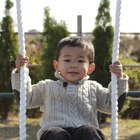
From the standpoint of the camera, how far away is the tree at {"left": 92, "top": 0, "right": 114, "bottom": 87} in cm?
682

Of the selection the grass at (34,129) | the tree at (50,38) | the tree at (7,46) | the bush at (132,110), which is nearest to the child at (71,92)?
the grass at (34,129)

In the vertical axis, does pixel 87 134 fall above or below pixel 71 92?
below

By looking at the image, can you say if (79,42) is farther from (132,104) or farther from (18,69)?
(132,104)

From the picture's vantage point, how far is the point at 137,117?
8008 mm

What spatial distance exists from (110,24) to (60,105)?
4.28 metres

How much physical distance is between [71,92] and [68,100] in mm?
51

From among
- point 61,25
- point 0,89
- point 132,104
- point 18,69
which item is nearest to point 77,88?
point 18,69

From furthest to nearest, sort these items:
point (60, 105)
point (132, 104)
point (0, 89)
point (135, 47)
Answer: point (135, 47) < point (132, 104) < point (0, 89) < point (60, 105)

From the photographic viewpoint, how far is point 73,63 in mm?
2738

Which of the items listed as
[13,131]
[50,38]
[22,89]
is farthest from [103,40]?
[22,89]

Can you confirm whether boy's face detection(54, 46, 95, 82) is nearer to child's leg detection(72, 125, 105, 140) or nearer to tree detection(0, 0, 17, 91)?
child's leg detection(72, 125, 105, 140)

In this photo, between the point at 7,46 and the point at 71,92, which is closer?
the point at 71,92

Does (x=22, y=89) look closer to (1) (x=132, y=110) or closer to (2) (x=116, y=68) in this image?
(2) (x=116, y=68)

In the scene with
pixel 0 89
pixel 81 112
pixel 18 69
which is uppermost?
pixel 18 69
